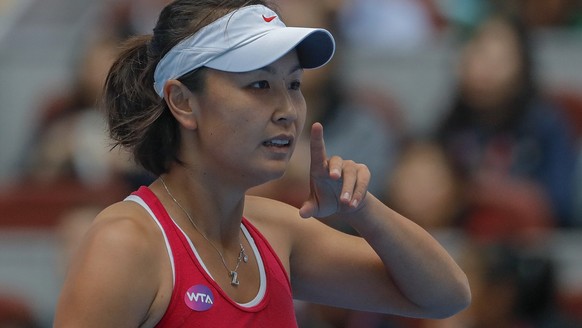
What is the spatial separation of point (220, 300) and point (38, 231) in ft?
A: 11.5

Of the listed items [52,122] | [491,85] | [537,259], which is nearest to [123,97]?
[537,259]

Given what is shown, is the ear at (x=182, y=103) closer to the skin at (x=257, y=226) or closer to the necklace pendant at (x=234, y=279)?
the skin at (x=257, y=226)

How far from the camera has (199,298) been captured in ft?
7.93

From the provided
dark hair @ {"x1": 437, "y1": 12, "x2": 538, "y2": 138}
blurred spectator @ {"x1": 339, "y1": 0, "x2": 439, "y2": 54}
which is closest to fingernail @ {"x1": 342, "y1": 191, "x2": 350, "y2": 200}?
dark hair @ {"x1": 437, "y1": 12, "x2": 538, "y2": 138}

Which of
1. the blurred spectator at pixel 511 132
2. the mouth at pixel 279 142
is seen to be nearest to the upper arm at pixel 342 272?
the mouth at pixel 279 142

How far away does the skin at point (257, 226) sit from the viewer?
2303 millimetres

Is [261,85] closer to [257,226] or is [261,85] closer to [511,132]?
[257,226]

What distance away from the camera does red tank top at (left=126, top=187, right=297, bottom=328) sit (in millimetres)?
2391

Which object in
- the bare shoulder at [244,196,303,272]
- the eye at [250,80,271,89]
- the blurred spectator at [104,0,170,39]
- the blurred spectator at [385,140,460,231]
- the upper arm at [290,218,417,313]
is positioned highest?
the eye at [250,80,271,89]

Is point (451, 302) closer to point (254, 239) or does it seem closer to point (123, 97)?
point (254, 239)

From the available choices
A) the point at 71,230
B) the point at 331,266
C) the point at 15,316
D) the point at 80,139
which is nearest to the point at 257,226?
the point at 331,266

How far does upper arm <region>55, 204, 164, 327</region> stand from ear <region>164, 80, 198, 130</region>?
12.0 inches

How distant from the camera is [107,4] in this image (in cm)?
714

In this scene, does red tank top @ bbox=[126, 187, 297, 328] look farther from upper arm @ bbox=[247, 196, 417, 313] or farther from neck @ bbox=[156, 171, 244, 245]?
upper arm @ bbox=[247, 196, 417, 313]
